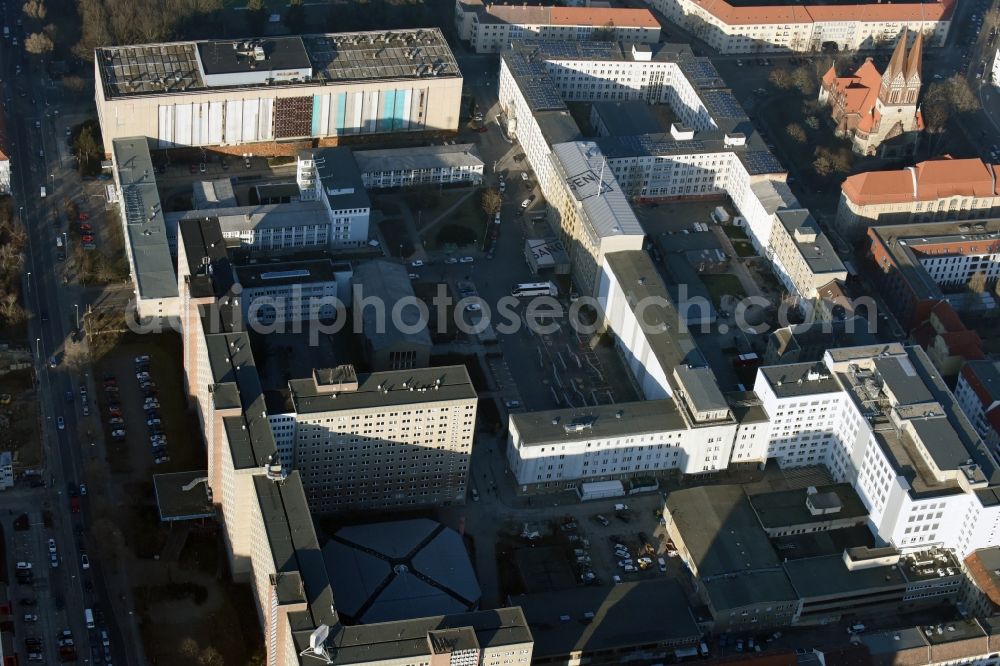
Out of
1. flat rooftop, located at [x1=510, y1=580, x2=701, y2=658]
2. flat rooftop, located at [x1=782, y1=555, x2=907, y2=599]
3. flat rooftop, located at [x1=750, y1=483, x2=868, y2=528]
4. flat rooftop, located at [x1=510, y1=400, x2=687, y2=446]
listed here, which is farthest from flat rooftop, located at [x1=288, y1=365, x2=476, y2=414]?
flat rooftop, located at [x1=782, y1=555, x2=907, y2=599]

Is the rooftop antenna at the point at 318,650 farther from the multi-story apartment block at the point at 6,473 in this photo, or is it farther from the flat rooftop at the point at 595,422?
the multi-story apartment block at the point at 6,473

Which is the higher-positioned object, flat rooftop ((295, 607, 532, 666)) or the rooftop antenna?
the rooftop antenna

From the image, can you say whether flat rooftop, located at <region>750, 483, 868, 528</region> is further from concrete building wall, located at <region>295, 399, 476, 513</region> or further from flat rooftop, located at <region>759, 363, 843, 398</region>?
concrete building wall, located at <region>295, 399, 476, 513</region>

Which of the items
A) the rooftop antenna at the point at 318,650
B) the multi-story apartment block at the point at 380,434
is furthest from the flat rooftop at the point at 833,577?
the rooftop antenna at the point at 318,650

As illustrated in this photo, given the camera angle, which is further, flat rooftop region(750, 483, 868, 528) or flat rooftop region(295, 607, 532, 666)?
flat rooftop region(750, 483, 868, 528)

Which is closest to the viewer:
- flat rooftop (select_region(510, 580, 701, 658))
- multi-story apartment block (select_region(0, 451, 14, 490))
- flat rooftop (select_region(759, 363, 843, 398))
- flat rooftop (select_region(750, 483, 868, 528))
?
flat rooftop (select_region(510, 580, 701, 658))

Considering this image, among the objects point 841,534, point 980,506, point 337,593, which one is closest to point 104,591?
point 337,593

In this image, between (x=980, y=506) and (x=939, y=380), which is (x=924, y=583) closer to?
(x=980, y=506)
